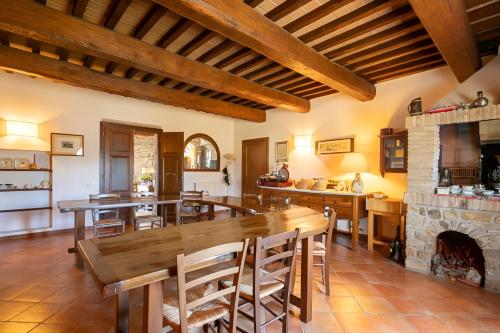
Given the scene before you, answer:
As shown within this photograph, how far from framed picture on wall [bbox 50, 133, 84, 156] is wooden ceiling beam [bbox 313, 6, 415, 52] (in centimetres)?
472

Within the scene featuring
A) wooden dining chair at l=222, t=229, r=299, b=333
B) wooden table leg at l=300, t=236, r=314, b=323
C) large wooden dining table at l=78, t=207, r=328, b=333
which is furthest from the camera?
wooden table leg at l=300, t=236, r=314, b=323

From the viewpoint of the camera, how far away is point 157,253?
1407 mm

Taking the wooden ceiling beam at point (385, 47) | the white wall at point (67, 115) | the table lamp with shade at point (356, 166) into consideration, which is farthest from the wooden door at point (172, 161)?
the wooden ceiling beam at point (385, 47)

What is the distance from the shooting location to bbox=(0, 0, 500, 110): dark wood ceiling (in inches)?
97.7

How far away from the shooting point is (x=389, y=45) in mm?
3145

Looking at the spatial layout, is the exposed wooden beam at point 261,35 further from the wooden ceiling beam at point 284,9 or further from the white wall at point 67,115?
the white wall at point 67,115

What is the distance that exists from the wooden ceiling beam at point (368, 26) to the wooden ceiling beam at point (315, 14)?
52 cm

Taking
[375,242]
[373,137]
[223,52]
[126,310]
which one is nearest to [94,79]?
[223,52]

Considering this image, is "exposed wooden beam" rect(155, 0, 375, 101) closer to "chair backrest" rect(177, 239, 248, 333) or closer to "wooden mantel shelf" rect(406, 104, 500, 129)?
"wooden mantel shelf" rect(406, 104, 500, 129)

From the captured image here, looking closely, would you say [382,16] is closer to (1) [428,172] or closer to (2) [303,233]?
(1) [428,172]

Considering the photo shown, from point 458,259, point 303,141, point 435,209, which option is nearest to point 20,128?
point 303,141

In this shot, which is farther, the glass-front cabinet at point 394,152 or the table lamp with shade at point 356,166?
the table lamp with shade at point 356,166

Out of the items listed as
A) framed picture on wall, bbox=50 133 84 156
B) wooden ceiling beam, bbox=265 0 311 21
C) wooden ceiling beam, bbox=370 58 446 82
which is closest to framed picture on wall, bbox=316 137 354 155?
wooden ceiling beam, bbox=370 58 446 82

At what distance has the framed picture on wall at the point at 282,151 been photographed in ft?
19.9
